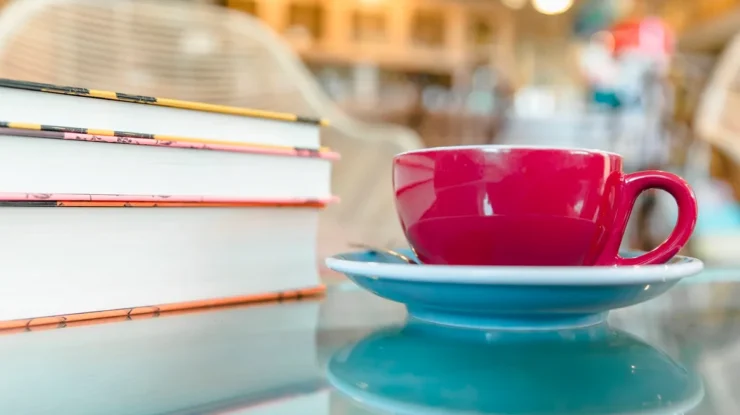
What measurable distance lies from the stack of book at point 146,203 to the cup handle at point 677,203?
0.18m

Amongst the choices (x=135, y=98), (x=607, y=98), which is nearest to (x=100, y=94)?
(x=135, y=98)

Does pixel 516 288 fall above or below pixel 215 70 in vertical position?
below

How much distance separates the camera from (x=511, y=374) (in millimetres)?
230

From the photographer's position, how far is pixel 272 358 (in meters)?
0.26

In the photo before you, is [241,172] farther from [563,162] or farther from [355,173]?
[355,173]

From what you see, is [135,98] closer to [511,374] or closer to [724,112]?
[511,374]

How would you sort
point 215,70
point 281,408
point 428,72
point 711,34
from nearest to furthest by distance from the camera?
point 281,408, point 215,70, point 711,34, point 428,72

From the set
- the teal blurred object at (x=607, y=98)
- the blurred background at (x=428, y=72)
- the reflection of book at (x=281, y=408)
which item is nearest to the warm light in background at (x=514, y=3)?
the blurred background at (x=428, y=72)

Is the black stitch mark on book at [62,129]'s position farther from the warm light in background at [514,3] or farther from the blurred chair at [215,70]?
the warm light in background at [514,3]

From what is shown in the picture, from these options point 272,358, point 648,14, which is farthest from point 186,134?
point 648,14

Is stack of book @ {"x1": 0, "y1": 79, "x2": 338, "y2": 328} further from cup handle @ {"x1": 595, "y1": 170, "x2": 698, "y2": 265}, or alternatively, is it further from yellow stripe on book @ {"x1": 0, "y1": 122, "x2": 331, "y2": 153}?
cup handle @ {"x1": 595, "y1": 170, "x2": 698, "y2": 265}

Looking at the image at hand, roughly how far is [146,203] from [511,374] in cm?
21

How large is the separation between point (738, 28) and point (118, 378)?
5.09 m

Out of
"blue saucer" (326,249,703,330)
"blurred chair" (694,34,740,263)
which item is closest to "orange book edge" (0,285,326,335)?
"blue saucer" (326,249,703,330)
